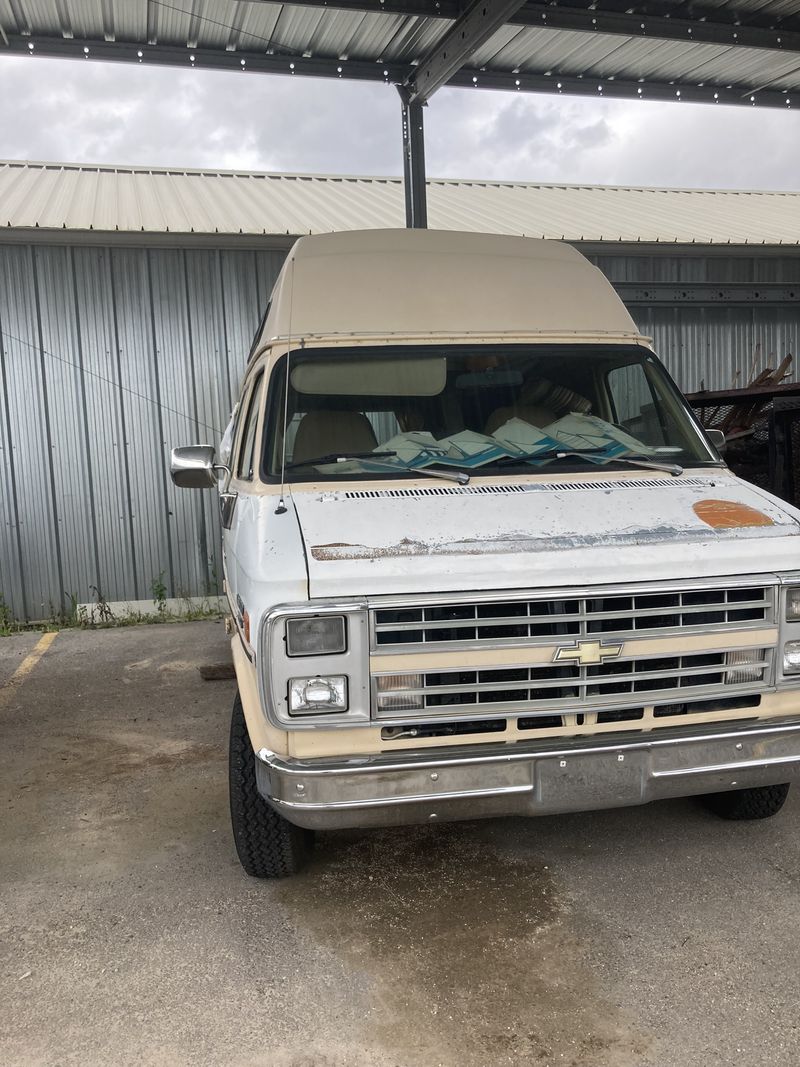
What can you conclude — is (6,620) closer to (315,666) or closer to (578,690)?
(315,666)

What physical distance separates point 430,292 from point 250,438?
1180mm

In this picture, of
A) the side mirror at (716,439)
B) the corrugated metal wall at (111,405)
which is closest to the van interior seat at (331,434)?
the side mirror at (716,439)

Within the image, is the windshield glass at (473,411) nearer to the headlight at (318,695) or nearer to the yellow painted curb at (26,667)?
the headlight at (318,695)

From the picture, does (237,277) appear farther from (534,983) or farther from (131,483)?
(534,983)

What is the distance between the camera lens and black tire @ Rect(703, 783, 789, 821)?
3730 millimetres

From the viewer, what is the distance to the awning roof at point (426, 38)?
22.0ft

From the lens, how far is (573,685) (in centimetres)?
288

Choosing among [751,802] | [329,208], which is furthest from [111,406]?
[751,802]

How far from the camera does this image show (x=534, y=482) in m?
3.55

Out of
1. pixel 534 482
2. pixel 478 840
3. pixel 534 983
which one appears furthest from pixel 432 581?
pixel 478 840

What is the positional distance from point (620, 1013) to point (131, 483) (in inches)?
297

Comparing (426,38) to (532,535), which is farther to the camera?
(426,38)

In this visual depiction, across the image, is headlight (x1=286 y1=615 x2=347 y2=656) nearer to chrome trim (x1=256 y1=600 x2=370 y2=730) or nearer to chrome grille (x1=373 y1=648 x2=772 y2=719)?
chrome trim (x1=256 y1=600 x2=370 y2=730)

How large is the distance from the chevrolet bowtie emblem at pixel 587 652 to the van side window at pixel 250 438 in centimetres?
167
